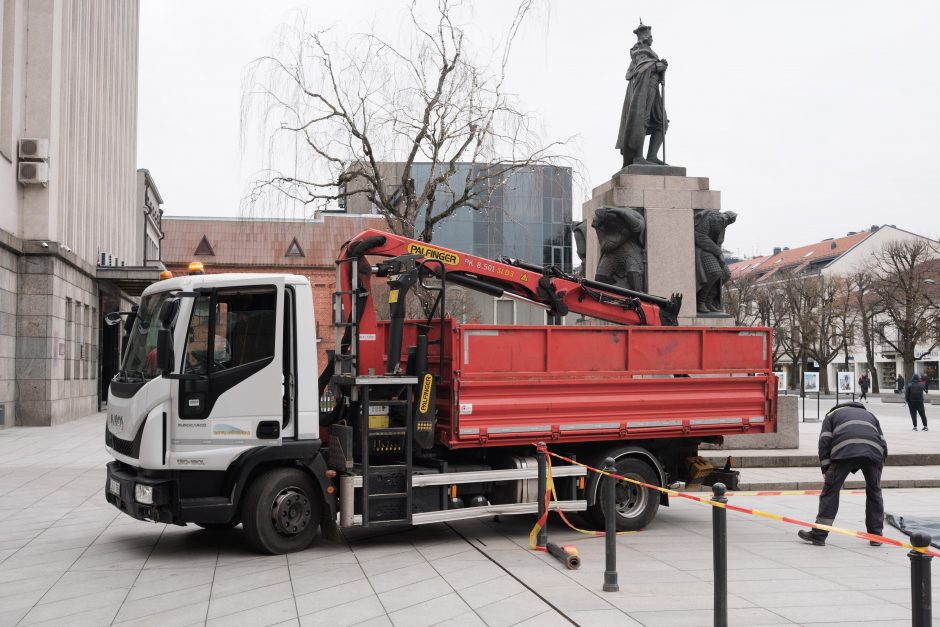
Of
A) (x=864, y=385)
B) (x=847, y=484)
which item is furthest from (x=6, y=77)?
(x=864, y=385)

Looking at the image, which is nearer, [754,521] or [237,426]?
[237,426]

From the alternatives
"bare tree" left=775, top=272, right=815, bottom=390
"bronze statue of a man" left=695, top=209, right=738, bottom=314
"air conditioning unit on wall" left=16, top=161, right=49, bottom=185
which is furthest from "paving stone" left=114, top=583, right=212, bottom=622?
"bare tree" left=775, top=272, right=815, bottom=390

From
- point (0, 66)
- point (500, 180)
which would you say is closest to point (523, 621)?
point (500, 180)

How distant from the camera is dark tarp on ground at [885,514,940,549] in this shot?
10164mm

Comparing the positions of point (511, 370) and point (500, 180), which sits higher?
point (500, 180)

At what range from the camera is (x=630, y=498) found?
10.1 metres

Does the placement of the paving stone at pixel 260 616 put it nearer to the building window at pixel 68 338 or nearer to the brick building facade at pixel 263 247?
the building window at pixel 68 338

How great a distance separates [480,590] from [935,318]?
49916 millimetres

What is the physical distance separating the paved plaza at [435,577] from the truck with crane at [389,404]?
488 mm

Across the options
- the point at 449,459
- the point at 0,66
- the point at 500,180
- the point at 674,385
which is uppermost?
the point at 0,66

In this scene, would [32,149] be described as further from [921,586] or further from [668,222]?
[921,586]

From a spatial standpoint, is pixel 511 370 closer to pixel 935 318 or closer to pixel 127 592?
pixel 127 592

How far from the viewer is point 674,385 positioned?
1025cm

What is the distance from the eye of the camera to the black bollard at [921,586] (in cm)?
429
